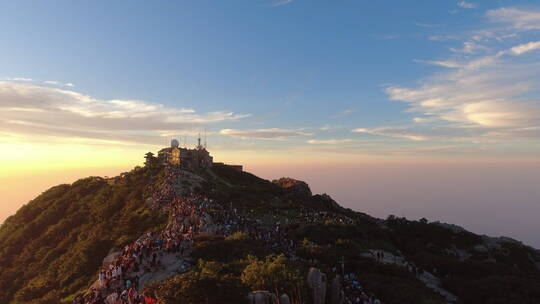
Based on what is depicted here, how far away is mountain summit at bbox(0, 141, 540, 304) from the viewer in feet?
68.6

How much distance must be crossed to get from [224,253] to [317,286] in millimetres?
9891

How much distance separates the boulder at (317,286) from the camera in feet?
66.5

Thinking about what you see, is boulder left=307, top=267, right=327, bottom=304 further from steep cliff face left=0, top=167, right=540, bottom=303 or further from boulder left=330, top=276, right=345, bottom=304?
boulder left=330, top=276, right=345, bottom=304

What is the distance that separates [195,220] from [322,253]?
15.0 m

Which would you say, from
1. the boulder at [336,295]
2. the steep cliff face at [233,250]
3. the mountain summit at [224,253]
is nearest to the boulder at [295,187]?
the mountain summit at [224,253]

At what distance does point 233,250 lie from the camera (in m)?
28.4

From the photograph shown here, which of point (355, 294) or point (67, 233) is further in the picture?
point (67, 233)

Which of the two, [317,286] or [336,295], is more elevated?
[317,286]

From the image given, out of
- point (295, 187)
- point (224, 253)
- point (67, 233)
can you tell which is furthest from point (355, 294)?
point (295, 187)

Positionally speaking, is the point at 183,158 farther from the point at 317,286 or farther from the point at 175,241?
the point at 317,286

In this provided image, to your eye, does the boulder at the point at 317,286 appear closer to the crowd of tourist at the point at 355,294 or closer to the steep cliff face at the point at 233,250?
the steep cliff face at the point at 233,250

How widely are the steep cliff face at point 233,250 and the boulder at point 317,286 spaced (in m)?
0.35

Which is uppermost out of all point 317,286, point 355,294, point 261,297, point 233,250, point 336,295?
point 261,297

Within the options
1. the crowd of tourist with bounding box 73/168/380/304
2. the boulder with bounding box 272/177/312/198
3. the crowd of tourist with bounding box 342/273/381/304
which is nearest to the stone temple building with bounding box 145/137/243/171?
the boulder with bounding box 272/177/312/198
